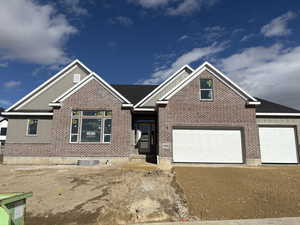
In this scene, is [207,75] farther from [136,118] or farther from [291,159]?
[291,159]

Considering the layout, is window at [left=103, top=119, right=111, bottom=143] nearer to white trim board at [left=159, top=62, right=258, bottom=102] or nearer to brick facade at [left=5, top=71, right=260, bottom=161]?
brick facade at [left=5, top=71, right=260, bottom=161]

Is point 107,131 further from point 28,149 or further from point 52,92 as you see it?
point 52,92

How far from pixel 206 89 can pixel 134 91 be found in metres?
7.20

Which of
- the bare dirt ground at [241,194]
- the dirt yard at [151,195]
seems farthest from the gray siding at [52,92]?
the bare dirt ground at [241,194]

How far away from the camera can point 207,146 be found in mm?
12703

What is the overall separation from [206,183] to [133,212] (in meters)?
3.61

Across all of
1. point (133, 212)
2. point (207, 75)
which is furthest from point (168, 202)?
point (207, 75)

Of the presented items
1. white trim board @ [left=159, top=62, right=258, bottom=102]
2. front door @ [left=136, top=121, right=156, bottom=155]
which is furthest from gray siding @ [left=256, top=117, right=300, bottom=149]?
front door @ [left=136, top=121, right=156, bottom=155]

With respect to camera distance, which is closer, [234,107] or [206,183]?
[206,183]

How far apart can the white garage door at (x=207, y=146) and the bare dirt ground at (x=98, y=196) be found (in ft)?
10.8

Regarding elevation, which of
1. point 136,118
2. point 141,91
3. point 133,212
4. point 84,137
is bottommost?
point 133,212

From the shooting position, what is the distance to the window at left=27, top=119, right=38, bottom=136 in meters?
14.2

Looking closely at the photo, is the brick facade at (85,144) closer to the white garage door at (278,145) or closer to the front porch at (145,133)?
the front porch at (145,133)

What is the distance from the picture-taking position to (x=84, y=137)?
13336 mm
